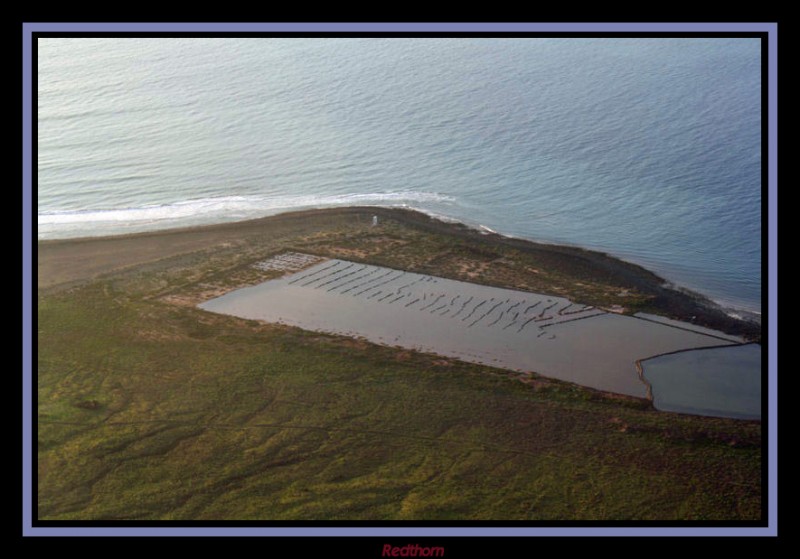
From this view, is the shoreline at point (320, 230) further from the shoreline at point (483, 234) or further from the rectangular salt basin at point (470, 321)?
the rectangular salt basin at point (470, 321)

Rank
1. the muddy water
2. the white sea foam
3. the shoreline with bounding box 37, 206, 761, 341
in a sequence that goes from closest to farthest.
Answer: the muddy water, the shoreline with bounding box 37, 206, 761, 341, the white sea foam

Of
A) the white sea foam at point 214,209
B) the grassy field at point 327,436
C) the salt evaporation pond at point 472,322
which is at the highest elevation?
the white sea foam at point 214,209

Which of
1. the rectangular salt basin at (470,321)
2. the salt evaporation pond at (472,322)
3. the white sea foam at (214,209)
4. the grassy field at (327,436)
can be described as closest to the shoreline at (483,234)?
the white sea foam at (214,209)

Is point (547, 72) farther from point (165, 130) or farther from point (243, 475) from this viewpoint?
point (243, 475)

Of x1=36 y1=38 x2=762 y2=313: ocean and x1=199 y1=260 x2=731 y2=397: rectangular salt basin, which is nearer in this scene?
x1=199 y1=260 x2=731 y2=397: rectangular salt basin

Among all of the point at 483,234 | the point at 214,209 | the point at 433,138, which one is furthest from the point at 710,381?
the point at 433,138

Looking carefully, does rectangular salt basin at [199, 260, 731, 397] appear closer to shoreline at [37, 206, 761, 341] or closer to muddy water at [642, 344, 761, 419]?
muddy water at [642, 344, 761, 419]

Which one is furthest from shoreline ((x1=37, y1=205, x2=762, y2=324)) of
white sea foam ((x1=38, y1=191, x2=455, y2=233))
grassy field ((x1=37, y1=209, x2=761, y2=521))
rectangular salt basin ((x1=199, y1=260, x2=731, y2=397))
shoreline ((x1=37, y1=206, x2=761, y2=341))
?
grassy field ((x1=37, y1=209, x2=761, y2=521))
